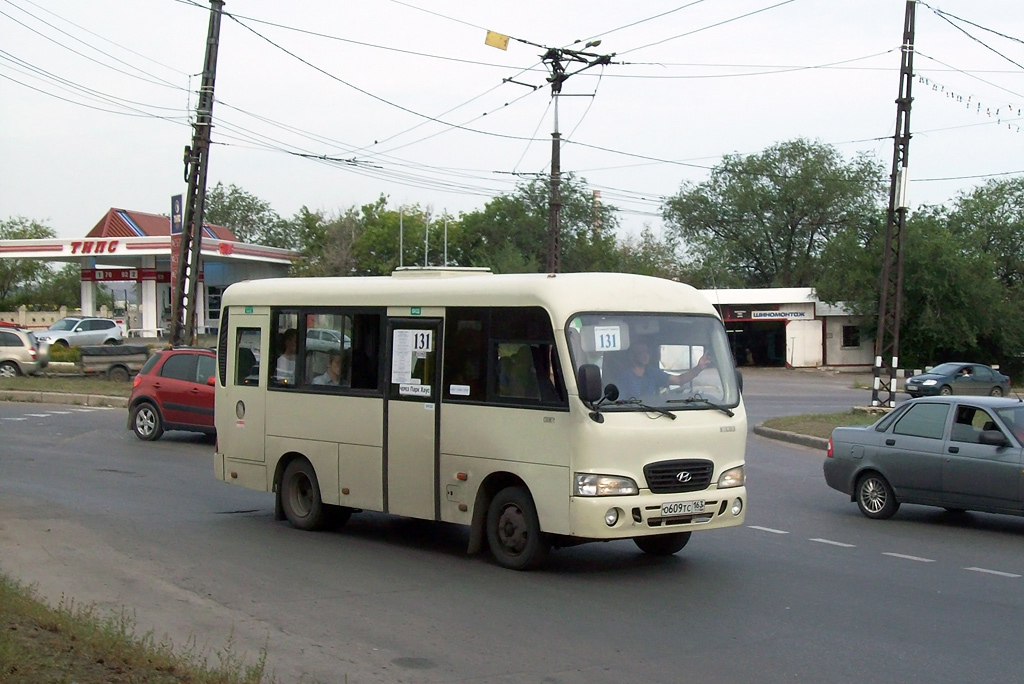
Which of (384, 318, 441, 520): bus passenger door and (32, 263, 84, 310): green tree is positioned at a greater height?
(32, 263, 84, 310): green tree

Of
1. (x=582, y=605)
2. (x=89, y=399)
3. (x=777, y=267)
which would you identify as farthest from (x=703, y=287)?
(x=582, y=605)

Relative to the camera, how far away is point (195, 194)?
90.5ft

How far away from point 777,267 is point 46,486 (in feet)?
237

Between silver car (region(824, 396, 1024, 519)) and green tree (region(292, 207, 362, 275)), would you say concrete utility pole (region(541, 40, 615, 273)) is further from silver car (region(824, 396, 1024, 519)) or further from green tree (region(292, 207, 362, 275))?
green tree (region(292, 207, 362, 275))

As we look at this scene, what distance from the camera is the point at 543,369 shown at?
958 cm

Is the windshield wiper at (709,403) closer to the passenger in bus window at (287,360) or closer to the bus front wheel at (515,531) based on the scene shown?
the bus front wheel at (515,531)

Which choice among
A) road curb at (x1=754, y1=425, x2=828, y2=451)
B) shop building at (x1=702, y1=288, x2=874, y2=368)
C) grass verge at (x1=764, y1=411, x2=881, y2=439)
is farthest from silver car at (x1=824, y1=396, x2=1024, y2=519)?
shop building at (x1=702, y1=288, x2=874, y2=368)

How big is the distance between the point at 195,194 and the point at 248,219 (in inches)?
3643

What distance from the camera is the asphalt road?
Result: 6.91 meters

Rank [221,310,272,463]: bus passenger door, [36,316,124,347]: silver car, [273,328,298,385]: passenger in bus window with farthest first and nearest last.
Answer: [36,316,124,347]: silver car
[221,310,272,463]: bus passenger door
[273,328,298,385]: passenger in bus window

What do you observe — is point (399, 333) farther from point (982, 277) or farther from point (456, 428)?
point (982, 277)

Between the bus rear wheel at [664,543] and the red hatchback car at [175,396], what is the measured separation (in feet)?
39.6

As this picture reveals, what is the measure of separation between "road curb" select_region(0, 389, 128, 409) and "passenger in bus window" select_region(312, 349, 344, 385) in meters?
18.4

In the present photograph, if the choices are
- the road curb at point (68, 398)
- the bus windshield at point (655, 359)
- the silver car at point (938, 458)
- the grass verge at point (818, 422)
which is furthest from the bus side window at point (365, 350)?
the road curb at point (68, 398)
